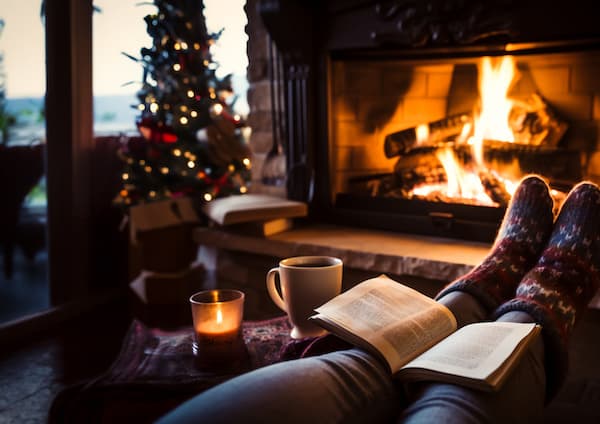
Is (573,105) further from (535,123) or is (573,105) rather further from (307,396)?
(307,396)

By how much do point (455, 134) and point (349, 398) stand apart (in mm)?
1281

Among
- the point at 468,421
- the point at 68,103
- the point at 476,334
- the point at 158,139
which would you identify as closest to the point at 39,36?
the point at 68,103

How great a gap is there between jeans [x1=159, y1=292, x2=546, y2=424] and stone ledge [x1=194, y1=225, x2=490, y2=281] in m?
0.72

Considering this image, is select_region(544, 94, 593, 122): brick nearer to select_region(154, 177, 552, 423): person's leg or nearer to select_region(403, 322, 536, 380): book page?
select_region(403, 322, 536, 380): book page

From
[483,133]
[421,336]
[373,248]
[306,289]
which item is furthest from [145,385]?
[483,133]

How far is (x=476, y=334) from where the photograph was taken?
2.99ft

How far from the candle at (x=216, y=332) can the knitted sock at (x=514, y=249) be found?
0.40m

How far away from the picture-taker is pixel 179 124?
2.37 m

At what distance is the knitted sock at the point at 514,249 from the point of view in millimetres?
1158

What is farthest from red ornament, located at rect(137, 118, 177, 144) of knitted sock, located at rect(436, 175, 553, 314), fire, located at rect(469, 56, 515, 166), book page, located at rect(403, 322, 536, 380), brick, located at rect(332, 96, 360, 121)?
book page, located at rect(403, 322, 536, 380)

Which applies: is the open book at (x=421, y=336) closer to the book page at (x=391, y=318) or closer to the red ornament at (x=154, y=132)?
the book page at (x=391, y=318)

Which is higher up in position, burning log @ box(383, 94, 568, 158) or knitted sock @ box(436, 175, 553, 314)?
burning log @ box(383, 94, 568, 158)

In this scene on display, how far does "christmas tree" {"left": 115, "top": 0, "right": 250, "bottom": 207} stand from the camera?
2346mm

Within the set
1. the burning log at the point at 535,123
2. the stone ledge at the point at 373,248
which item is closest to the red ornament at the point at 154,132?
the stone ledge at the point at 373,248
